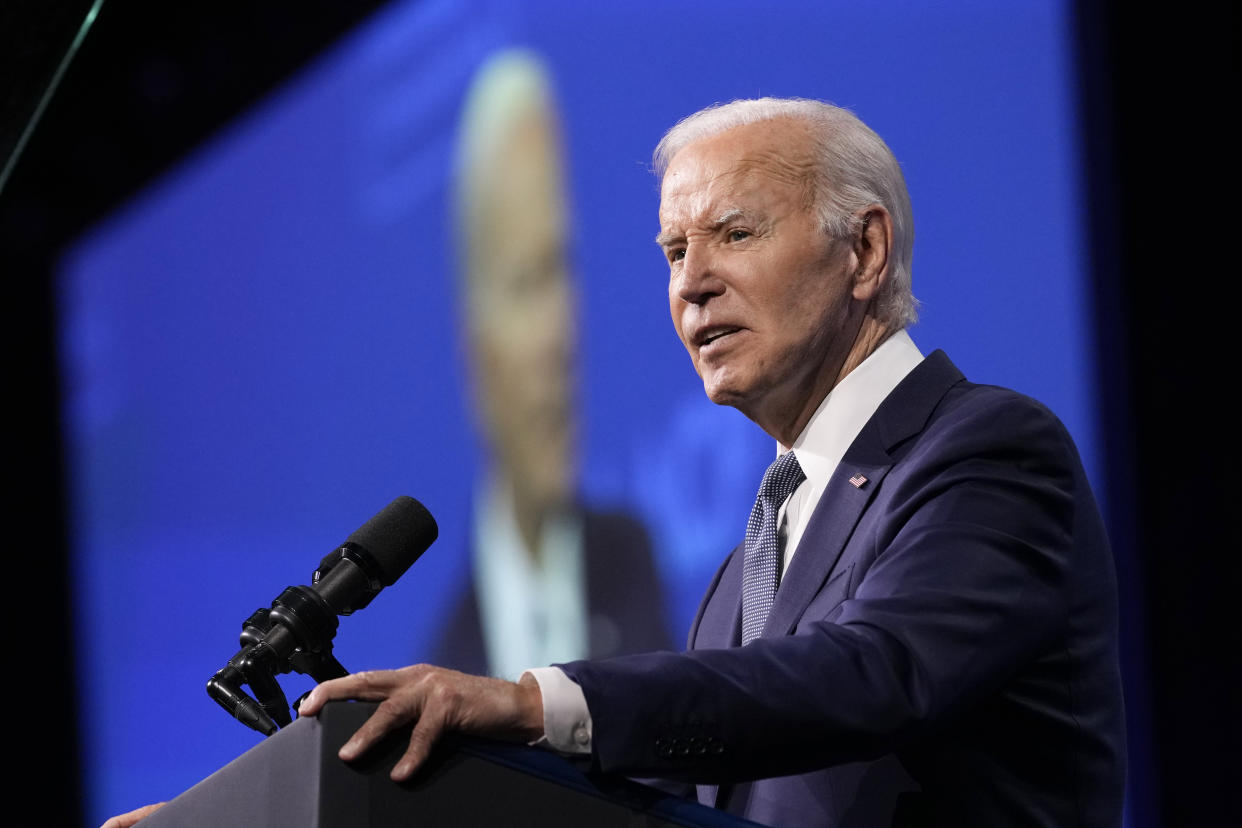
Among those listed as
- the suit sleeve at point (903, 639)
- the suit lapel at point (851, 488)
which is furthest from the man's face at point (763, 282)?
the suit sleeve at point (903, 639)

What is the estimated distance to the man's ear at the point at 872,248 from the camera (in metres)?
1.88

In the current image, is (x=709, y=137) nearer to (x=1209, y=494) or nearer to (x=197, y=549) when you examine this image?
(x=1209, y=494)

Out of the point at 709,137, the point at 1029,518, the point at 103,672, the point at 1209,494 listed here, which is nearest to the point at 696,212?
the point at 709,137

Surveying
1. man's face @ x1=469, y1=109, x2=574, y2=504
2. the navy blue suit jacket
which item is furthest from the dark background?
man's face @ x1=469, y1=109, x2=574, y2=504

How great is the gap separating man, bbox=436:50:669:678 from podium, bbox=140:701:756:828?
4.96ft

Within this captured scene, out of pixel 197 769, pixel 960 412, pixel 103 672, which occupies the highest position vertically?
→ pixel 960 412

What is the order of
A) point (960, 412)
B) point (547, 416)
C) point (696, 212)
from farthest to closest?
point (547, 416) < point (696, 212) < point (960, 412)

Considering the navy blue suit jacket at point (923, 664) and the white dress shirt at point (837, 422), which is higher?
the white dress shirt at point (837, 422)

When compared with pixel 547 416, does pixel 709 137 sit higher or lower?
higher

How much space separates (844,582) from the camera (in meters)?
1.47

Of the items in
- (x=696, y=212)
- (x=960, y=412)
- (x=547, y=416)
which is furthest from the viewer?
(x=547, y=416)

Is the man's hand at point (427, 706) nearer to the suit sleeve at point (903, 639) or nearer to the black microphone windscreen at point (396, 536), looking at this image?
the suit sleeve at point (903, 639)

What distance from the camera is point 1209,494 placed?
229cm

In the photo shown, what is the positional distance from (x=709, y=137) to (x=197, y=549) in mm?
1905
